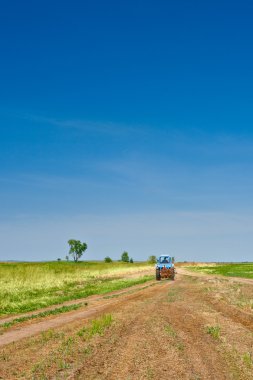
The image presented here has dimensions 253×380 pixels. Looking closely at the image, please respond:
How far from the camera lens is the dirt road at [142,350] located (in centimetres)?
948

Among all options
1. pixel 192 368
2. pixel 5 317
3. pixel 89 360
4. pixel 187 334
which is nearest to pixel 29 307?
pixel 5 317

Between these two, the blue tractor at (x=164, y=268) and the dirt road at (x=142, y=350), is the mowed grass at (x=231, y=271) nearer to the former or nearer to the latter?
the blue tractor at (x=164, y=268)

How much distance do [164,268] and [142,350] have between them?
35466 mm

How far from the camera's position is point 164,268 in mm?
46375

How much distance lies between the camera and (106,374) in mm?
9312

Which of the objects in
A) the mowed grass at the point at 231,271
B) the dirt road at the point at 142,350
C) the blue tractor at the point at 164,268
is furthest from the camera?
the mowed grass at the point at 231,271

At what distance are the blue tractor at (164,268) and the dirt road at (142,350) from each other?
28422mm

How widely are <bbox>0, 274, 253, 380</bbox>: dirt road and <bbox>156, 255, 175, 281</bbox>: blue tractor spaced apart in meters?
28.4

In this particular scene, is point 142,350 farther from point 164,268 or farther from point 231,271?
point 231,271

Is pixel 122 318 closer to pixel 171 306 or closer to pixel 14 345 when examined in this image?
pixel 171 306

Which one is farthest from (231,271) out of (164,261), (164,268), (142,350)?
(142,350)

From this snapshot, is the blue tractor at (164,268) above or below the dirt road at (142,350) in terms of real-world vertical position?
above

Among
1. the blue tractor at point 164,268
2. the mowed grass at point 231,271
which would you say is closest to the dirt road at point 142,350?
the blue tractor at point 164,268

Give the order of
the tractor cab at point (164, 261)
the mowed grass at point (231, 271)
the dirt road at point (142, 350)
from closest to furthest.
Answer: the dirt road at point (142, 350) < the tractor cab at point (164, 261) < the mowed grass at point (231, 271)
